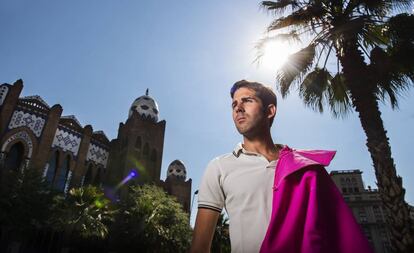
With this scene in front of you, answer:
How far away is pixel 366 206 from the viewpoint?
55188mm

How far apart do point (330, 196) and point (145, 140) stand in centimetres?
3100

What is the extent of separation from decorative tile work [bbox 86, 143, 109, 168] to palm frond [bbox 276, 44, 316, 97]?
75.6ft

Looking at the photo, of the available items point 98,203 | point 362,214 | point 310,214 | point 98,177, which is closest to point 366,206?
point 362,214

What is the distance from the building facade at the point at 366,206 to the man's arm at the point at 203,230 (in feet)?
172

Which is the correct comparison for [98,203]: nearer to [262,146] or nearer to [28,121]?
[28,121]

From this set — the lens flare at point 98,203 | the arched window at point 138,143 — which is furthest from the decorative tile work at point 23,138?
the arched window at point 138,143

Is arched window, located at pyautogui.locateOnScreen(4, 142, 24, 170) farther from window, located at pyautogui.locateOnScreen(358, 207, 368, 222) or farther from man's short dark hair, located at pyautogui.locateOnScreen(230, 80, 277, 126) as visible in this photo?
window, located at pyautogui.locateOnScreen(358, 207, 368, 222)

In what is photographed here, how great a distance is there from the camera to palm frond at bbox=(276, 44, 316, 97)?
29.3 feet

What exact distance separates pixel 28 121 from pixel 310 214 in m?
26.6

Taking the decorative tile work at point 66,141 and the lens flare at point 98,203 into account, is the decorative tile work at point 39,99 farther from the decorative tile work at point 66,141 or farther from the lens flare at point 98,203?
the lens flare at point 98,203

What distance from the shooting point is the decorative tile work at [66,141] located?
2566cm

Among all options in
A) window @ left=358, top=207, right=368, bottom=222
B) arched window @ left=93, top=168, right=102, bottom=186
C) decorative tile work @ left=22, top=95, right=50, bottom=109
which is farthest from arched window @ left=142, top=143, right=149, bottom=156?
window @ left=358, top=207, right=368, bottom=222

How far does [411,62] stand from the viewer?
7746 mm

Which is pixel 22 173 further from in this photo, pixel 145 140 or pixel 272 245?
pixel 272 245
